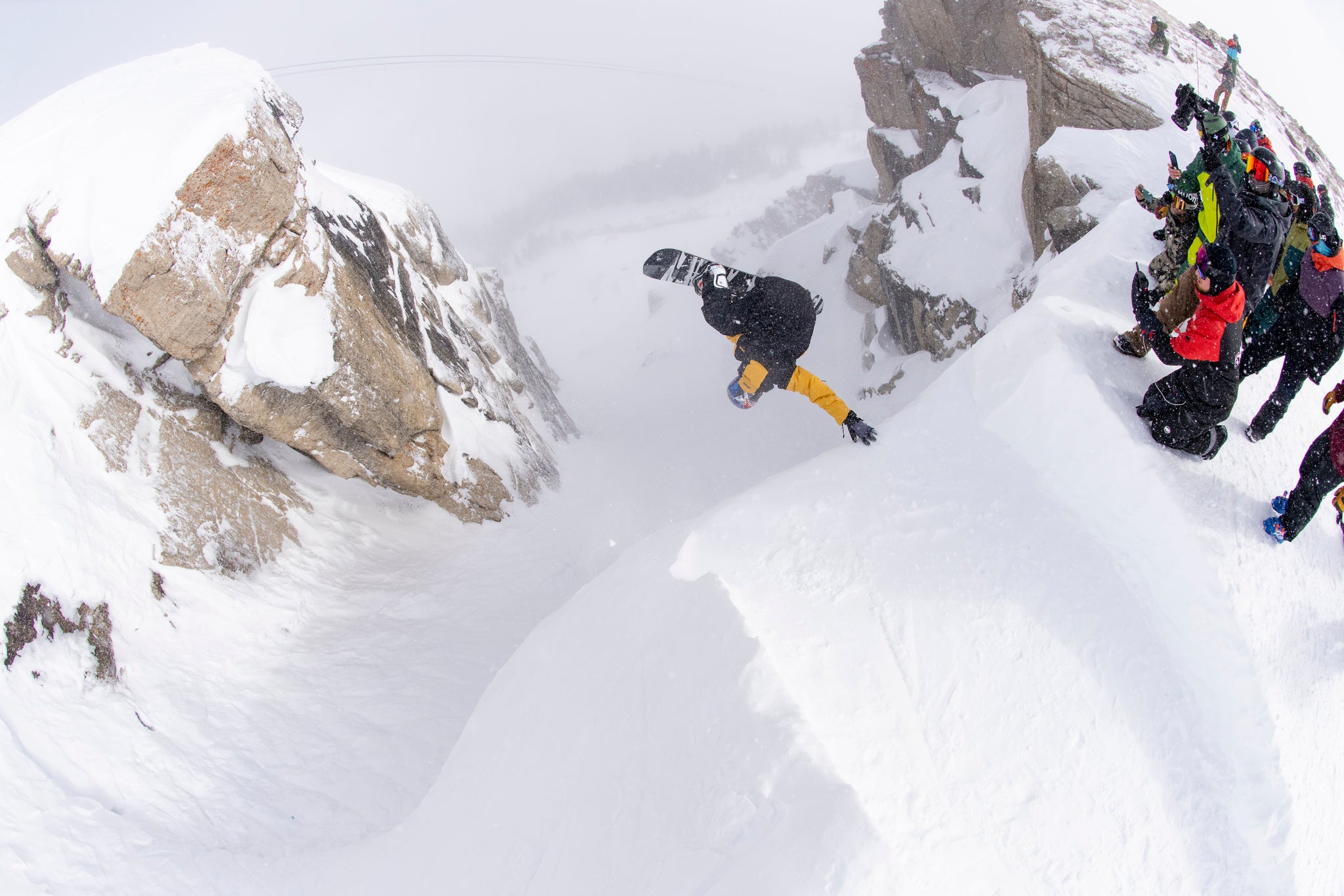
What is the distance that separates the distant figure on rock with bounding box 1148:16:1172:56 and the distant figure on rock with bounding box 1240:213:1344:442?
429 inches

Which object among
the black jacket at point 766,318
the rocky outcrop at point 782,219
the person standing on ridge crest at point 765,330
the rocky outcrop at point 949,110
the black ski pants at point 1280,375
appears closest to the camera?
the black ski pants at point 1280,375

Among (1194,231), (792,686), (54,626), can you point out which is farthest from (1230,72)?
(54,626)

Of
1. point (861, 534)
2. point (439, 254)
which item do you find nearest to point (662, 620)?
point (861, 534)

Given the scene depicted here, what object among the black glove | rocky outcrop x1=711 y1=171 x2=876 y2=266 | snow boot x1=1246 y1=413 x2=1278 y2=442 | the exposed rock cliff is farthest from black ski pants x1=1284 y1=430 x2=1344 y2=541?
rocky outcrop x1=711 y1=171 x2=876 y2=266

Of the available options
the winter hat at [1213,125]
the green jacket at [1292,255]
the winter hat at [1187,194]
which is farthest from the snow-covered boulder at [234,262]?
the green jacket at [1292,255]

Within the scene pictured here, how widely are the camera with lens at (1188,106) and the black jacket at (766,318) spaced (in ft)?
14.4

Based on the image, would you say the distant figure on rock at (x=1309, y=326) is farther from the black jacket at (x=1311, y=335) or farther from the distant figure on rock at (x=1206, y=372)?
the distant figure on rock at (x=1206, y=372)

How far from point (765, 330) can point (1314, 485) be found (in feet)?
16.0

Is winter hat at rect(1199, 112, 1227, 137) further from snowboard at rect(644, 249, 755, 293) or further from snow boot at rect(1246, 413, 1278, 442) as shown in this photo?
snowboard at rect(644, 249, 755, 293)

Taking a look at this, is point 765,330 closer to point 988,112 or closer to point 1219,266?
point 1219,266

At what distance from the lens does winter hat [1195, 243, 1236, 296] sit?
4.49 m

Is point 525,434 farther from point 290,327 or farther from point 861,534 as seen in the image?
point 861,534

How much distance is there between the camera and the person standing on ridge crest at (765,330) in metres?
7.00

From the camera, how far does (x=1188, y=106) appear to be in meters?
6.56
